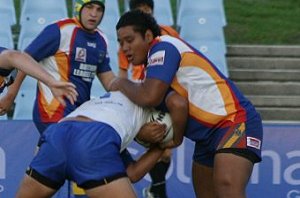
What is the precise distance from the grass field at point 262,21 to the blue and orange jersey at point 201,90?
5.84 m

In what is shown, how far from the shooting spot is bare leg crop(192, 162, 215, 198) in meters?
5.52

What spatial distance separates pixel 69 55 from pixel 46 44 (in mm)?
184

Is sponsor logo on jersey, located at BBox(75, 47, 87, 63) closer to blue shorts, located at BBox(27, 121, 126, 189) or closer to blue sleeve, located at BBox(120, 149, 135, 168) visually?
blue sleeve, located at BBox(120, 149, 135, 168)

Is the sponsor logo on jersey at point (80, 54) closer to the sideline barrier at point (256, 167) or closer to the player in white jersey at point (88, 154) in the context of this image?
the sideline barrier at point (256, 167)

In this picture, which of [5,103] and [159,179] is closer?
[5,103]

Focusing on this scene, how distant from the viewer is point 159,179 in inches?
286

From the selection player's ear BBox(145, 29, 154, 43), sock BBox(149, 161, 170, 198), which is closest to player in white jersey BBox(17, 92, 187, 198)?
player's ear BBox(145, 29, 154, 43)

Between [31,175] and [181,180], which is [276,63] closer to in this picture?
[181,180]

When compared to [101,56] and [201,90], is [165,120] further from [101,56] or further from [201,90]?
[101,56]

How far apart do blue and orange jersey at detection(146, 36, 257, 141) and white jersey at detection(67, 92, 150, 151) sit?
21 cm

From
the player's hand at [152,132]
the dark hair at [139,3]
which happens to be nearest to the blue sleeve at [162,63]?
the player's hand at [152,132]

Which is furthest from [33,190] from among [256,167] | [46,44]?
[256,167]

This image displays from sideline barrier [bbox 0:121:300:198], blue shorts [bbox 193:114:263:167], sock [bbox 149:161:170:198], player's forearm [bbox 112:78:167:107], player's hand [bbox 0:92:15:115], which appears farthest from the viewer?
sideline barrier [bbox 0:121:300:198]

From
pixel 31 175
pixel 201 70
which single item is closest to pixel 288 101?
pixel 201 70
